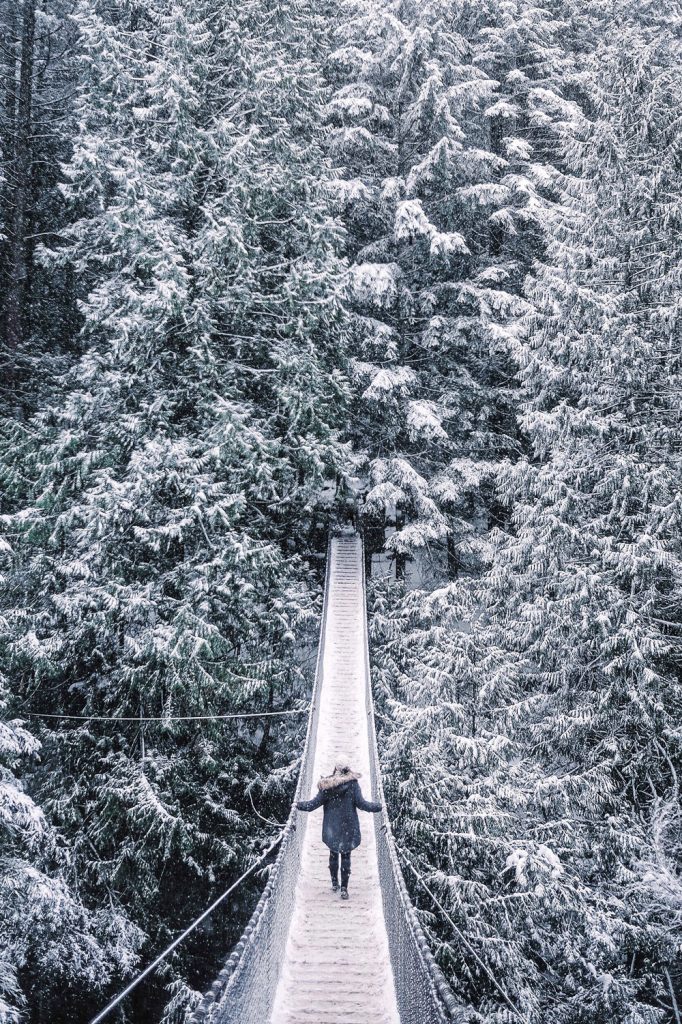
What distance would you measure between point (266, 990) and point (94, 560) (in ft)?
19.7

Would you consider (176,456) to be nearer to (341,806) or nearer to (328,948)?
(341,806)

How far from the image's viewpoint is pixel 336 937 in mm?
4785

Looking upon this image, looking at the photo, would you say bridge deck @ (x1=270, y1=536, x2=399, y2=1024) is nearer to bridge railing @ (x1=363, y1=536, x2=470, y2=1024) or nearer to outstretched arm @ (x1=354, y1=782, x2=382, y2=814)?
bridge railing @ (x1=363, y1=536, x2=470, y2=1024)

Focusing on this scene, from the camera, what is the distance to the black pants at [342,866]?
5121 millimetres

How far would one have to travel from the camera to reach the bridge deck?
4.11 m

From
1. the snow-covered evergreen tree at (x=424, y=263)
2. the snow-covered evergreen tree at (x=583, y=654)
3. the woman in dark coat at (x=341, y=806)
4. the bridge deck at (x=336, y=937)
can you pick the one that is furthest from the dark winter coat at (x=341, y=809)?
the snow-covered evergreen tree at (x=424, y=263)

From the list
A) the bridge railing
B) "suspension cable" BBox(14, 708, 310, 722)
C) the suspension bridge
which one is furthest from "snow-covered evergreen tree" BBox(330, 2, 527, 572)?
the bridge railing

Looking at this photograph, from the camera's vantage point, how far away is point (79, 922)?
22.8 feet

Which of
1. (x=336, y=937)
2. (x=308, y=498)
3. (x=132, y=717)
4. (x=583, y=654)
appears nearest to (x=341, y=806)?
(x=336, y=937)

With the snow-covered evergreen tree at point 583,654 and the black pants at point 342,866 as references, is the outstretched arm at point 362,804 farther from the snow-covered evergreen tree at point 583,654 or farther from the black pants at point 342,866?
the snow-covered evergreen tree at point 583,654

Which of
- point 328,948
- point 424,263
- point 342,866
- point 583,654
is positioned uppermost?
point 424,263

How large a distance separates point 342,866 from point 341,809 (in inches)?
21.7

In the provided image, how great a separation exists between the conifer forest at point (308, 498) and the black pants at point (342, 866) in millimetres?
1639

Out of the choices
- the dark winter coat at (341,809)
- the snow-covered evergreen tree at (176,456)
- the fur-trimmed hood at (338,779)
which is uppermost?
the snow-covered evergreen tree at (176,456)
